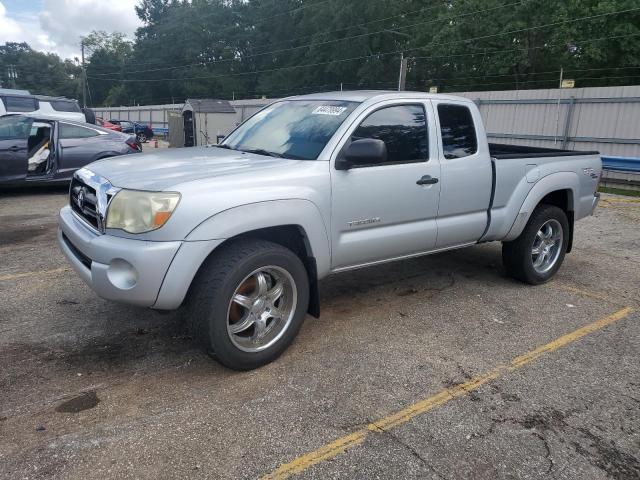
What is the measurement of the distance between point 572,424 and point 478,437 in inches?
24.2

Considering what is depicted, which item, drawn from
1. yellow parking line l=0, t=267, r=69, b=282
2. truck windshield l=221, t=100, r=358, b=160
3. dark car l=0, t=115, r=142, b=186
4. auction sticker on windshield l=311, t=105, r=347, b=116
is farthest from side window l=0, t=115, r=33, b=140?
auction sticker on windshield l=311, t=105, r=347, b=116

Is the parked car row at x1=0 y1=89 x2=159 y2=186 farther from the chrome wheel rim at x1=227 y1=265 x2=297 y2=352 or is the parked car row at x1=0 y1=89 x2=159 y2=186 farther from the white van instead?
the chrome wheel rim at x1=227 y1=265 x2=297 y2=352

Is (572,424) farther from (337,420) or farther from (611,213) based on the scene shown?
(611,213)

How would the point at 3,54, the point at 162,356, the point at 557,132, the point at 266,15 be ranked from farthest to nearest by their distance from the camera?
the point at 3,54 < the point at 266,15 < the point at 557,132 < the point at 162,356

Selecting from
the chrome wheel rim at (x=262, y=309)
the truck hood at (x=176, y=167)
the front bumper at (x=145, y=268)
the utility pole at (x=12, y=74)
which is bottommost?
the chrome wheel rim at (x=262, y=309)

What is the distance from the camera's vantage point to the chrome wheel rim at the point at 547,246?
5.46 metres

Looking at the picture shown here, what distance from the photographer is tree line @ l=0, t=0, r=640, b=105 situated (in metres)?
28.5

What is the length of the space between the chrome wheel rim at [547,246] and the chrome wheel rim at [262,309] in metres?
3.04

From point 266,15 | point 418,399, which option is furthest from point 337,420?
point 266,15

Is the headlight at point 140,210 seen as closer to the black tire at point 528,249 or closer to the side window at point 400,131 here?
the side window at point 400,131

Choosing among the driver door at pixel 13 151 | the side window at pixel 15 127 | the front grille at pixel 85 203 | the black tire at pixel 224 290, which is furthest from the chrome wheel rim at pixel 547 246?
the side window at pixel 15 127

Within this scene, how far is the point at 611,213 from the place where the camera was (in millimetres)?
9711

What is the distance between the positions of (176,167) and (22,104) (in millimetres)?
13331

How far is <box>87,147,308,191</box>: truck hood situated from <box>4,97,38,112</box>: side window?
1225 centimetres
